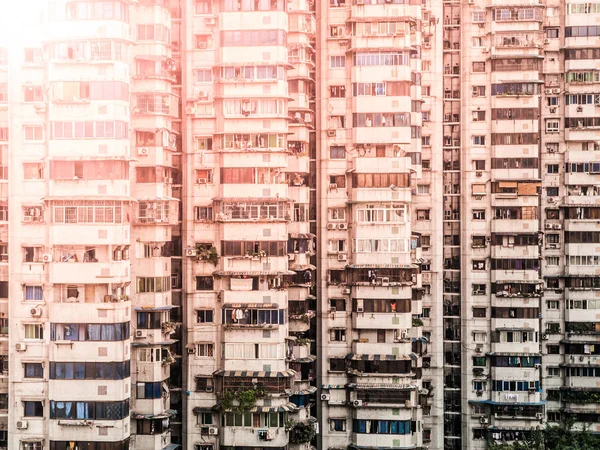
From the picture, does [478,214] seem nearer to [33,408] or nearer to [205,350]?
[205,350]

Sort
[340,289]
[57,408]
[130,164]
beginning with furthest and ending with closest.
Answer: [340,289] < [130,164] < [57,408]

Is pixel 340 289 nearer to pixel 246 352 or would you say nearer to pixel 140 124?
pixel 246 352

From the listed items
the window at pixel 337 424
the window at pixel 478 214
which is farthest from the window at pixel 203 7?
the window at pixel 337 424

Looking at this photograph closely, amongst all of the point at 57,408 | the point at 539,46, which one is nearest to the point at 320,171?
the point at 539,46

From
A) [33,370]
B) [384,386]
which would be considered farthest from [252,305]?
[33,370]

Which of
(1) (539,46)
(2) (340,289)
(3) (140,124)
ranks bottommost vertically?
(2) (340,289)

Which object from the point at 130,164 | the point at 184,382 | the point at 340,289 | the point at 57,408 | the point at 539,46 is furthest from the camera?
the point at 539,46

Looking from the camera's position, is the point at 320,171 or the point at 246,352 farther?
the point at 320,171
